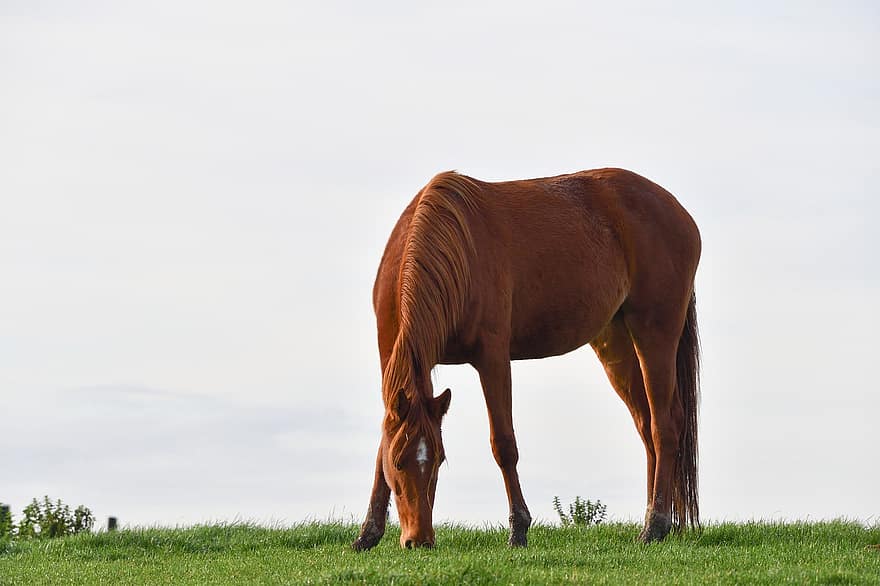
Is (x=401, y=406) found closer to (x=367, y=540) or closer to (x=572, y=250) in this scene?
(x=367, y=540)

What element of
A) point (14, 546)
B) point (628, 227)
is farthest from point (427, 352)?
point (14, 546)

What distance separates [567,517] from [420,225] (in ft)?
15.1

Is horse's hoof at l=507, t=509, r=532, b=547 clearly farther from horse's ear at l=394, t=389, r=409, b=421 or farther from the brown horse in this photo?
horse's ear at l=394, t=389, r=409, b=421

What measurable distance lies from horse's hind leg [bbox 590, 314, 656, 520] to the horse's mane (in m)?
2.48

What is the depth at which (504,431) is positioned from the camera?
30.0 feet

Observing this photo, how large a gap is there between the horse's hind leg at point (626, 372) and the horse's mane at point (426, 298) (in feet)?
8.14

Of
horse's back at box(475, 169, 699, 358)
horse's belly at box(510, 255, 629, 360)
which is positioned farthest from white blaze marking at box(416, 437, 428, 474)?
horse's belly at box(510, 255, 629, 360)

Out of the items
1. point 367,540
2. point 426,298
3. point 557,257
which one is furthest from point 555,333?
point 367,540

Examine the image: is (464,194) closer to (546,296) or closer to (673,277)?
(546,296)

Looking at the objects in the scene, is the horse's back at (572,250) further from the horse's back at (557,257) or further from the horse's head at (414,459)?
the horse's head at (414,459)

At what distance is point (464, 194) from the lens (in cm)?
983

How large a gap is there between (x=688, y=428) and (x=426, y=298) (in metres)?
3.65

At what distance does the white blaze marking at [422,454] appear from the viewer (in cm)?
820

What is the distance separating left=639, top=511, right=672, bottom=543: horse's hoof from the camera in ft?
33.1
